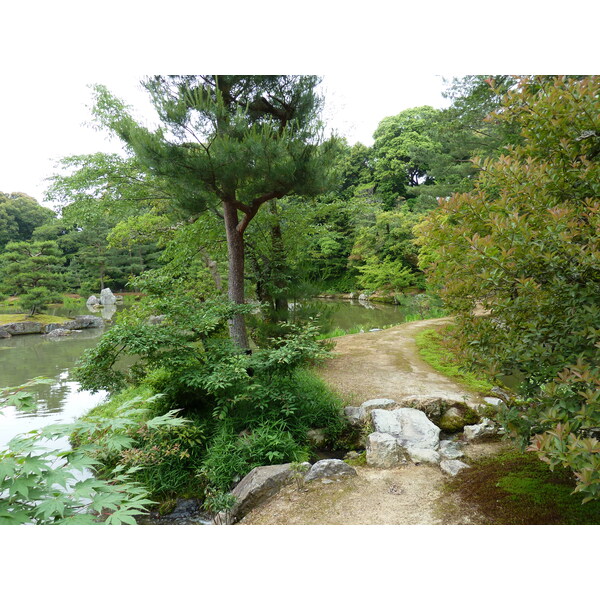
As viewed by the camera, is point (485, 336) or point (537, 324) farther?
point (485, 336)

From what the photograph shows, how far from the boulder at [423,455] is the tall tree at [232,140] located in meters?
2.01

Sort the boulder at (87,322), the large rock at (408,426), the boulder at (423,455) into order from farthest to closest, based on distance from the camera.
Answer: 1. the boulder at (87,322)
2. the large rock at (408,426)
3. the boulder at (423,455)

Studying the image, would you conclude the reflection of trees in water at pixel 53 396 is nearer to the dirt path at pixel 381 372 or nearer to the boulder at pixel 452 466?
the dirt path at pixel 381 372

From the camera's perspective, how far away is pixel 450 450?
2033mm

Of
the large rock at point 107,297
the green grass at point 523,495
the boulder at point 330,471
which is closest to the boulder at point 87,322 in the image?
the large rock at point 107,297

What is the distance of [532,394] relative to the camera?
1.26 m

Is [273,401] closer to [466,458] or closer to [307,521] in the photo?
[307,521]

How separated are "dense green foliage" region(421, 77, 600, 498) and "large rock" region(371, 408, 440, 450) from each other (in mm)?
900

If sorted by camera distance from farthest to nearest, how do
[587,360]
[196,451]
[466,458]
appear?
[196,451], [466,458], [587,360]

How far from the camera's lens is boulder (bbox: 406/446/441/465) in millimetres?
1948

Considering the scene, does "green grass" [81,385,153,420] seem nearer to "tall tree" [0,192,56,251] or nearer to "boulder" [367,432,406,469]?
"boulder" [367,432,406,469]

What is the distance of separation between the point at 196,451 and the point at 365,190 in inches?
342

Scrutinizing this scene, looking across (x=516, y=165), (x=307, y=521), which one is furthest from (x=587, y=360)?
(x=307, y=521)

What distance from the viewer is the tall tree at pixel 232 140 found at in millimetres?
2506
